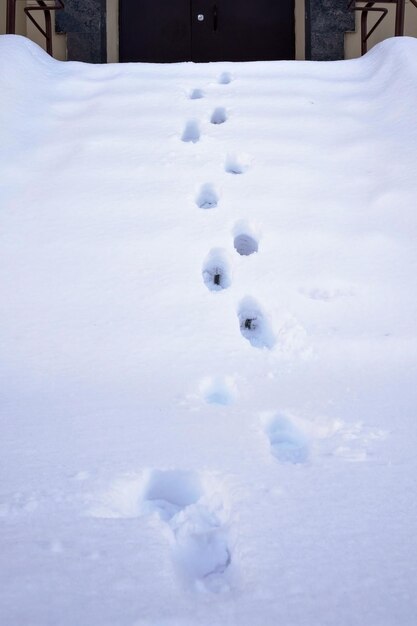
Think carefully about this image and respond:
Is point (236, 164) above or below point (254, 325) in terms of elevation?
above

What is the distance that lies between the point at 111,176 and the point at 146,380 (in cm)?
123

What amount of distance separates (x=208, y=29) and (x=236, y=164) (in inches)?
168

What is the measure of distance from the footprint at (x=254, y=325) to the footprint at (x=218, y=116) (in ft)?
4.87

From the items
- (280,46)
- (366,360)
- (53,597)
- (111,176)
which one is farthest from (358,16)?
(53,597)

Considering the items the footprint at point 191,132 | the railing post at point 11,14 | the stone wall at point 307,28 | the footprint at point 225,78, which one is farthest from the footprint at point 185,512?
the stone wall at point 307,28

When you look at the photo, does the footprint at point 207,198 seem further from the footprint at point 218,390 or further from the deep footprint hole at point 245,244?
the footprint at point 218,390

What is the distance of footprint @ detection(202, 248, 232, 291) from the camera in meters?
2.24

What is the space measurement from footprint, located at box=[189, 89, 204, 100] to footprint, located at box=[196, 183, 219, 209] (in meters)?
1.08

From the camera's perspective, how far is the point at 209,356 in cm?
188

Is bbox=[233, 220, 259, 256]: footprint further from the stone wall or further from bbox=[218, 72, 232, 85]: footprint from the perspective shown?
the stone wall

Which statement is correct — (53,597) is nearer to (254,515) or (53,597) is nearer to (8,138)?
(254,515)

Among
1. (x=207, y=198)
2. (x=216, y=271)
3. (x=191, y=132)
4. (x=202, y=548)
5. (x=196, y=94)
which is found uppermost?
(x=196, y=94)

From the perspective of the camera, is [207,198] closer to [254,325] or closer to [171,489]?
[254,325]

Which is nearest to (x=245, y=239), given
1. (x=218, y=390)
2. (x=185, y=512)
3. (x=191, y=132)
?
(x=218, y=390)
